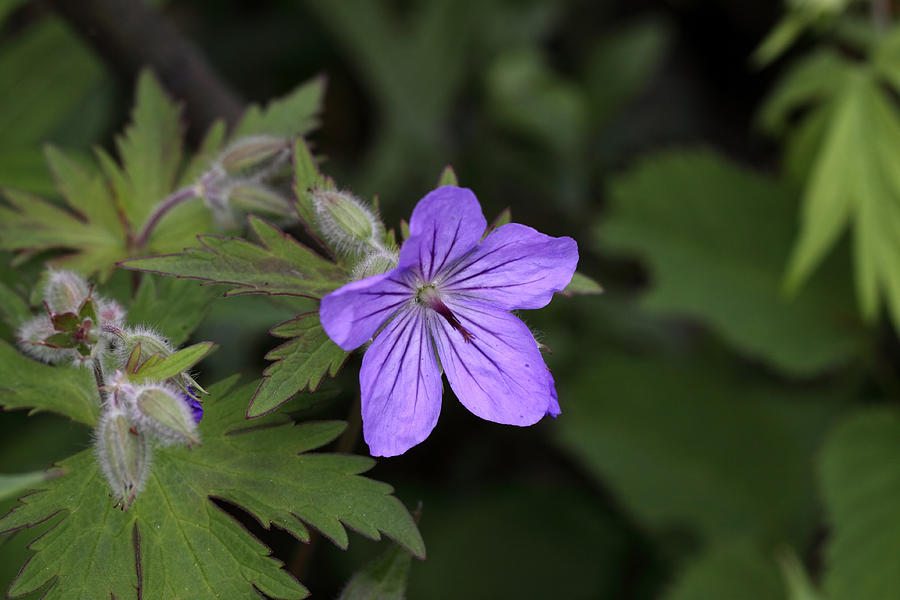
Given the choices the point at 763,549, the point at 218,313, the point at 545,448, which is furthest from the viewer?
the point at 545,448

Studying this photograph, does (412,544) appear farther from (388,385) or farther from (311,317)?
(311,317)

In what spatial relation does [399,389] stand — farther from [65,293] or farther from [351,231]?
[65,293]

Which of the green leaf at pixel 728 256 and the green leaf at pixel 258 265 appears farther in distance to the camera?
the green leaf at pixel 728 256

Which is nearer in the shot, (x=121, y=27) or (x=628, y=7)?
(x=121, y=27)

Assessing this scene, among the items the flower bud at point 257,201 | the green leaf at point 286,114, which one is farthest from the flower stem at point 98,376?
the green leaf at point 286,114

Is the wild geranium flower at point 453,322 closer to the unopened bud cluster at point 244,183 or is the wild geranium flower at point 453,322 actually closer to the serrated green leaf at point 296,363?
the serrated green leaf at point 296,363

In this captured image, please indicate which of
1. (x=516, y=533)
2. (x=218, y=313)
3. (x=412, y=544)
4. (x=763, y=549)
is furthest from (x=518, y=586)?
(x=412, y=544)

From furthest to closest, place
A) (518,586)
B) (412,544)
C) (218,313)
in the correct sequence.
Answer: (518,586), (218,313), (412,544)
